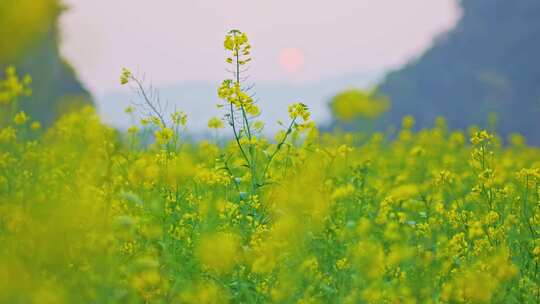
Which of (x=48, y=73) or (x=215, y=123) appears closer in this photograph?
(x=215, y=123)

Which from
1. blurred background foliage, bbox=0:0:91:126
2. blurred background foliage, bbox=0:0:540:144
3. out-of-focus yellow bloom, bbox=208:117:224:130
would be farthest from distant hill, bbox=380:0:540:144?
out-of-focus yellow bloom, bbox=208:117:224:130

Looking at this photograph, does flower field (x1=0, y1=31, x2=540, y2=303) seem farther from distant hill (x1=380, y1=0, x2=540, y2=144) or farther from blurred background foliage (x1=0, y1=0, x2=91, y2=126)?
distant hill (x1=380, y1=0, x2=540, y2=144)

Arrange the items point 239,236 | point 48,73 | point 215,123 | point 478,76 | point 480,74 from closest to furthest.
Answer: point 239,236, point 215,123, point 48,73, point 478,76, point 480,74

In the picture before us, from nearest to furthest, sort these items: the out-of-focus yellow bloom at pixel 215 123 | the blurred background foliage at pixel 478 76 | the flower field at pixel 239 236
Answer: the flower field at pixel 239 236, the out-of-focus yellow bloom at pixel 215 123, the blurred background foliage at pixel 478 76

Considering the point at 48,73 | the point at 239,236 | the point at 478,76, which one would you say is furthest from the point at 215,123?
the point at 478,76

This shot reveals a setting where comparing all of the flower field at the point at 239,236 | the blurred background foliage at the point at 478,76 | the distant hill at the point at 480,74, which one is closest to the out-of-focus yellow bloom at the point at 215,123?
the flower field at the point at 239,236

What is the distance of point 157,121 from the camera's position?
4359 mm

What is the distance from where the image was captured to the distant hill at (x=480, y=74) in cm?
3759

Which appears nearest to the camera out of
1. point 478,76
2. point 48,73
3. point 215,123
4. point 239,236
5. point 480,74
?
point 239,236

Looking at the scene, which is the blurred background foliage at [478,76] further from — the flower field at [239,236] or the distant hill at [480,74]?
the flower field at [239,236]

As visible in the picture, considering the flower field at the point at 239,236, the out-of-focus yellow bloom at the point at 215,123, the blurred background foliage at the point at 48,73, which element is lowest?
the flower field at the point at 239,236

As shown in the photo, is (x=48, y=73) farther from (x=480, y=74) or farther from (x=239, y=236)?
(x=480, y=74)

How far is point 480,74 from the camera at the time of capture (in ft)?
130

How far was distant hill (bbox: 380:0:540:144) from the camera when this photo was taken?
37594 millimetres
